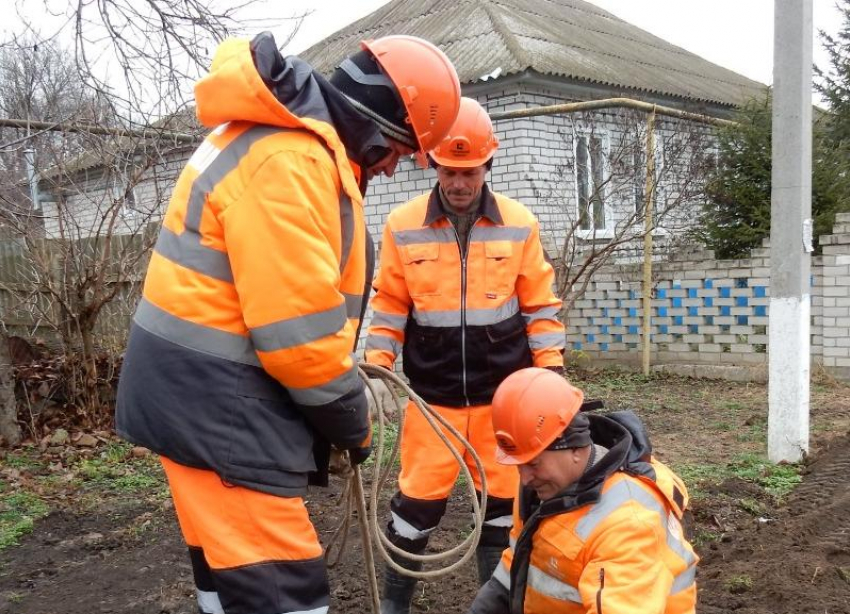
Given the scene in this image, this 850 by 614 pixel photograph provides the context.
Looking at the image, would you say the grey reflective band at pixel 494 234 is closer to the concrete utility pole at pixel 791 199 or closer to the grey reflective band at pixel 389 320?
the grey reflective band at pixel 389 320

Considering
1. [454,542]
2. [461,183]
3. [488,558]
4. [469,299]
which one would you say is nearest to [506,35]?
[454,542]

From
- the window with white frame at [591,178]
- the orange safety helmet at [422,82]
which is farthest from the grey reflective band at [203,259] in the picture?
the window with white frame at [591,178]

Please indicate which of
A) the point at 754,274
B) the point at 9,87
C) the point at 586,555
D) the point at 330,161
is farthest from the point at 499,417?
the point at 754,274

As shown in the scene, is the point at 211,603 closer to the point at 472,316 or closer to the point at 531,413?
the point at 531,413

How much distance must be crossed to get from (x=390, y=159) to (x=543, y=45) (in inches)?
428

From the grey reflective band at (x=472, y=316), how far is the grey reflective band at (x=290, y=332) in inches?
57.4

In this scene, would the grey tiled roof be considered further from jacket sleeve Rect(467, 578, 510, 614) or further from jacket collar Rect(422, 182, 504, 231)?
jacket sleeve Rect(467, 578, 510, 614)

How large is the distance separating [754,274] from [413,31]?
323 inches

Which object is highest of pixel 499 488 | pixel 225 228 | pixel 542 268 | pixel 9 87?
pixel 9 87

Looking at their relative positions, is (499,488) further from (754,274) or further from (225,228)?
(754,274)

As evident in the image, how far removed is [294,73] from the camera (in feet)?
7.20

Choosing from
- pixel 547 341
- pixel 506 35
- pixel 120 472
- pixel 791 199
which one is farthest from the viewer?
pixel 506 35

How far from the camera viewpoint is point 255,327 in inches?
79.7

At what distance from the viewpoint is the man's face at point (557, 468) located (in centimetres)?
241
